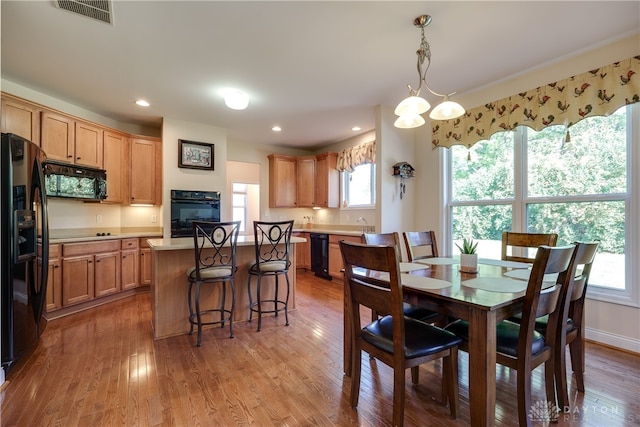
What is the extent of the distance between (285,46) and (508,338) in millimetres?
2628

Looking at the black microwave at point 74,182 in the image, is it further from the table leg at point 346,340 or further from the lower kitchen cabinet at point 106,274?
the table leg at point 346,340

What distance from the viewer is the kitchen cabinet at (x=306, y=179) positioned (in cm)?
586

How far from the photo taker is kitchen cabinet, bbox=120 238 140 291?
12.6 ft

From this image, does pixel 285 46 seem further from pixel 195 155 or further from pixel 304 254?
pixel 304 254

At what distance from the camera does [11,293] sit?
203 cm

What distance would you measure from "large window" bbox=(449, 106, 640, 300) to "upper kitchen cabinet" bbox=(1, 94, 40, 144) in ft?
15.9

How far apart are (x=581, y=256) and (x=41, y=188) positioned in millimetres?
3836

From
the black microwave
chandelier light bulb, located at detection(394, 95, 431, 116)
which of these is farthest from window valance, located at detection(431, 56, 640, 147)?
the black microwave

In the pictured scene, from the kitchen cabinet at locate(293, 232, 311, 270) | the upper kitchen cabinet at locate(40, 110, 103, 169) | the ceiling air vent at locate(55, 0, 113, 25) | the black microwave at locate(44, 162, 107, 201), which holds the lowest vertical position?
the kitchen cabinet at locate(293, 232, 311, 270)

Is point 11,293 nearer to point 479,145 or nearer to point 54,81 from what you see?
point 54,81

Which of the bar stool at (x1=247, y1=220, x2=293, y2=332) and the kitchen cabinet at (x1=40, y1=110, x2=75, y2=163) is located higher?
the kitchen cabinet at (x1=40, y1=110, x2=75, y2=163)

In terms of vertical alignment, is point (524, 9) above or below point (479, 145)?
above

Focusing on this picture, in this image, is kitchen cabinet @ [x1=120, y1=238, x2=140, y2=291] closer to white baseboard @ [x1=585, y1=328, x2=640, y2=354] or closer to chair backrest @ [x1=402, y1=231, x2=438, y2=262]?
chair backrest @ [x1=402, y1=231, x2=438, y2=262]

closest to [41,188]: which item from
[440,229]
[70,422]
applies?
[70,422]
